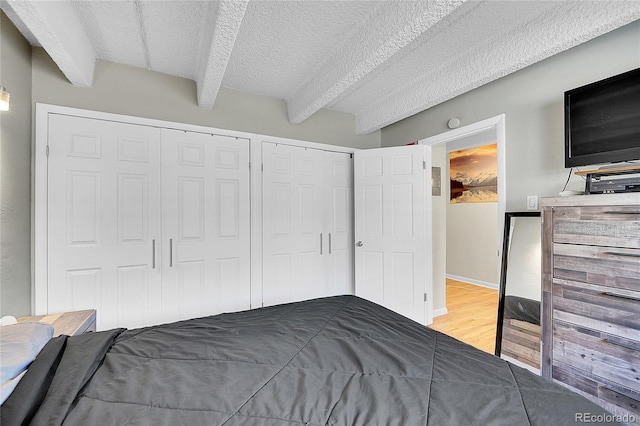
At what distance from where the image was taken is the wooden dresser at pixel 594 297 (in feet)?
4.68

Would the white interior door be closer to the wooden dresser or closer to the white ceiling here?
the white ceiling

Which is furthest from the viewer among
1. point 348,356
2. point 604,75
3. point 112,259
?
point 112,259

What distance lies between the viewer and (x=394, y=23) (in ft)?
5.51

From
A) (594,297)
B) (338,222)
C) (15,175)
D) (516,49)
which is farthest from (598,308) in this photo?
(15,175)

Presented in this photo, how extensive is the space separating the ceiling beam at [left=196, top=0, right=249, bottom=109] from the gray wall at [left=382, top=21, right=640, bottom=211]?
218 centimetres

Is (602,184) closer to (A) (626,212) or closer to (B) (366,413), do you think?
(A) (626,212)

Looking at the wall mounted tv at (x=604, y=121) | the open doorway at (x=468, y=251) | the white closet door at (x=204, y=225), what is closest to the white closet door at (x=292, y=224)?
the white closet door at (x=204, y=225)

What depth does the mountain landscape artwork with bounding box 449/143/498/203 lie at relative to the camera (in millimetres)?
4891

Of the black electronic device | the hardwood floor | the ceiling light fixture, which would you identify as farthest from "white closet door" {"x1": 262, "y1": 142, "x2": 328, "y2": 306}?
the black electronic device

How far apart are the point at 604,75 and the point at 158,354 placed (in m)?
2.99

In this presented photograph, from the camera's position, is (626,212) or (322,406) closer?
(322,406)

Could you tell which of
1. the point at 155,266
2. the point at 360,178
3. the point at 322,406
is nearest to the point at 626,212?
the point at 322,406

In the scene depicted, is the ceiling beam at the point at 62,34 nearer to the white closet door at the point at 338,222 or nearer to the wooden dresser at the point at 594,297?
the white closet door at the point at 338,222

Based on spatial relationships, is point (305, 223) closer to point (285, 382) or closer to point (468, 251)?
point (285, 382)
